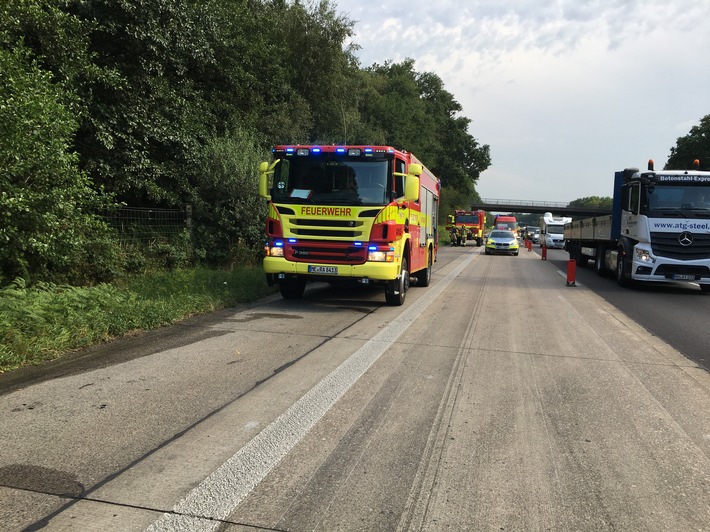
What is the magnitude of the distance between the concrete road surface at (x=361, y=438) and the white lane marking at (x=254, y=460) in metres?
0.02

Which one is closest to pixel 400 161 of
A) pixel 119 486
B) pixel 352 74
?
pixel 119 486

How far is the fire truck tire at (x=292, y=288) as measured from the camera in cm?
1078

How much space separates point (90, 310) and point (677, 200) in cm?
1357

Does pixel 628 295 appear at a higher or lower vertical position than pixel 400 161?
lower

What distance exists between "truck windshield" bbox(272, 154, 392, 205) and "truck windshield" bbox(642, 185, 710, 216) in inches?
316

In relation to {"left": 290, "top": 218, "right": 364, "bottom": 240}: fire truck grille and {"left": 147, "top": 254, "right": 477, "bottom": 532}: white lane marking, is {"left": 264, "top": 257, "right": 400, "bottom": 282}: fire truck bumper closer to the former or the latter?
{"left": 290, "top": 218, "right": 364, "bottom": 240}: fire truck grille

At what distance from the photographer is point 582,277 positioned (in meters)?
18.4

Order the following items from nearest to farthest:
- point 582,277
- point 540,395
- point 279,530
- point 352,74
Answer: point 279,530
point 540,395
point 582,277
point 352,74

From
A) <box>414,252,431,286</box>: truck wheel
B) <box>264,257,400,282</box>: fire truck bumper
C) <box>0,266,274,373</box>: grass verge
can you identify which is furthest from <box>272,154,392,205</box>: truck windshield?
<box>414,252,431,286</box>: truck wheel

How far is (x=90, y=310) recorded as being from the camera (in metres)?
7.48

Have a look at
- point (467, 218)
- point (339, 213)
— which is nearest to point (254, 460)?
point (339, 213)

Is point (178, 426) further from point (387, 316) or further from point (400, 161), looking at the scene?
point (400, 161)

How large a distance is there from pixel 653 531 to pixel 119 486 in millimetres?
2967

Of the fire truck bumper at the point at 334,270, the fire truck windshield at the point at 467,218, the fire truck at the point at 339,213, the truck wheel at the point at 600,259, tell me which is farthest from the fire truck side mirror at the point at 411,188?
the fire truck windshield at the point at 467,218
